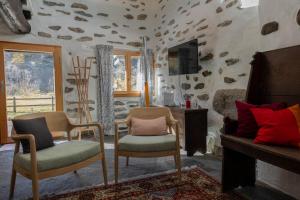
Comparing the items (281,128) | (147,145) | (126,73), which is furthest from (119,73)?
(281,128)

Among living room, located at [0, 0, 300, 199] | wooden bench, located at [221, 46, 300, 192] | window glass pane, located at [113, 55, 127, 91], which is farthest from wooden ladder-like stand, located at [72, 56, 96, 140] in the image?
wooden bench, located at [221, 46, 300, 192]

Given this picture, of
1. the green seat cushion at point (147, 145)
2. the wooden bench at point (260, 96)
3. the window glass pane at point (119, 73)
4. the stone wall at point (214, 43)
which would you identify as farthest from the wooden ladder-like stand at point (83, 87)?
the wooden bench at point (260, 96)

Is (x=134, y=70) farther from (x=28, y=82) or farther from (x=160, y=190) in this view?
(x=160, y=190)

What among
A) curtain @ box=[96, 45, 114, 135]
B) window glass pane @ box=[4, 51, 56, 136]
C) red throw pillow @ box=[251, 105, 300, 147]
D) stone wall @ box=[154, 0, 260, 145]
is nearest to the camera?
red throw pillow @ box=[251, 105, 300, 147]

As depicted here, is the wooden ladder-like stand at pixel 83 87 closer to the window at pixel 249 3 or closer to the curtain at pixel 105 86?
the curtain at pixel 105 86

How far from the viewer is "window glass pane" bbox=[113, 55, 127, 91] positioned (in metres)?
4.88

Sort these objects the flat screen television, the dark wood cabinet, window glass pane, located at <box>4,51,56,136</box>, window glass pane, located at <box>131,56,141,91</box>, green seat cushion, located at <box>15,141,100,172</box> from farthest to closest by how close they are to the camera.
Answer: window glass pane, located at <box>131,56,141,91</box>
window glass pane, located at <box>4,51,56,136</box>
the flat screen television
the dark wood cabinet
green seat cushion, located at <box>15,141,100,172</box>

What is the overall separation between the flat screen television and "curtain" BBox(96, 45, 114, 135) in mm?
1357

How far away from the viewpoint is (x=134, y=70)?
16.6 feet

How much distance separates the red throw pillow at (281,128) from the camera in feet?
5.08

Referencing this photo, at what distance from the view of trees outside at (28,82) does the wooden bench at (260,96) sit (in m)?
3.59

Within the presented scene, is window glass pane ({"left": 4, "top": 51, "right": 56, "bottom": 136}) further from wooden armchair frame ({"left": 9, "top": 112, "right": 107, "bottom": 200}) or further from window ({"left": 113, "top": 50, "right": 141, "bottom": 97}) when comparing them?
wooden armchair frame ({"left": 9, "top": 112, "right": 107, "bottom": 200})

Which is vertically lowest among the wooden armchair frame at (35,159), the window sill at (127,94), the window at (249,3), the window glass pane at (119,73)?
the wooden armchair frame at (35,159)

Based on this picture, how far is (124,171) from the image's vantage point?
8.37 feet
